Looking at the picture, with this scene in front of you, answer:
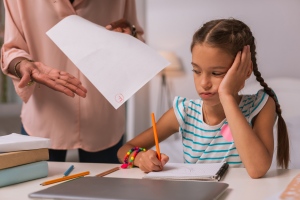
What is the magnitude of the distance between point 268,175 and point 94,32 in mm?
584

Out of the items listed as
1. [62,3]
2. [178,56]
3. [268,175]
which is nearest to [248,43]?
[268,175]

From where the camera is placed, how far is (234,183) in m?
0.84

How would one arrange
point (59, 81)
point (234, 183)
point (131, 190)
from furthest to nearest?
point (59, 81)
point (234, 183)
point (131, 190)

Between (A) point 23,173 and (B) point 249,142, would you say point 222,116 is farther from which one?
(A) point 23,173

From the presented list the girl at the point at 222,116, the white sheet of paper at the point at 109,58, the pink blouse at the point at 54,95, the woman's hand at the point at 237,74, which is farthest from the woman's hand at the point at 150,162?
the pink blouse at the point at 54,95

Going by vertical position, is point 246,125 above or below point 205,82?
below

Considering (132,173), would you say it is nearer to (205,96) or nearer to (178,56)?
(205,96)

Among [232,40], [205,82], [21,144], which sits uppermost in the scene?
[232,40]

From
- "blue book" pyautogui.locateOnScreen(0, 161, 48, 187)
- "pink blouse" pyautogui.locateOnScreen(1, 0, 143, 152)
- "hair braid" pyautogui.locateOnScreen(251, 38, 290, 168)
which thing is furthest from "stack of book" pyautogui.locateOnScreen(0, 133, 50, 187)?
"hair braid" pyautogui.locateOnScreen(251, 38, 290, 168)

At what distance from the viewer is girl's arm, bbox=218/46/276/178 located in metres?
0.98

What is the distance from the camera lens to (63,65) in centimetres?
136

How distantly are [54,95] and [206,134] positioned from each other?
50cm

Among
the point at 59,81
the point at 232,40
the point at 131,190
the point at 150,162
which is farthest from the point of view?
the point at 232,40

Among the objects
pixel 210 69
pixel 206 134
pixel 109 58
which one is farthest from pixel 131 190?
pixel 206 134
